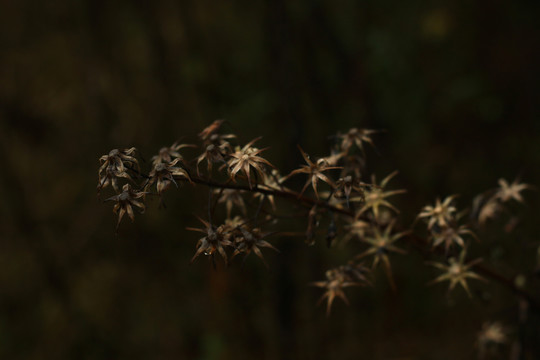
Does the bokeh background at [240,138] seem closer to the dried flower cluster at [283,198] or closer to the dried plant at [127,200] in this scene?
the dried flower cluster at [283,198]

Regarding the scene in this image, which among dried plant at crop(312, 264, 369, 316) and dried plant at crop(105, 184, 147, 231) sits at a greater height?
dried plant at crop(105, 184, 147, 231)

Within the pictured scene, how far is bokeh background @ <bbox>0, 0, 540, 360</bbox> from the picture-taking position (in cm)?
193

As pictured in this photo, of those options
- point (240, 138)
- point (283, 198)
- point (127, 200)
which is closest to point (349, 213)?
point (283, 198)

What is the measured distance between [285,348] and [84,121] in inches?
54.2

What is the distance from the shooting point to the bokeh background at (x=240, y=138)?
1.93m

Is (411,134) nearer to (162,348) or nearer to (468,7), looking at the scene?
(468,7)

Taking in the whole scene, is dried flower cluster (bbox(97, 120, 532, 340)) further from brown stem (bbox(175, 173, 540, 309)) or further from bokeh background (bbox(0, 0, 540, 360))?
bokeh background (bbox(0, 0, 540, 360))

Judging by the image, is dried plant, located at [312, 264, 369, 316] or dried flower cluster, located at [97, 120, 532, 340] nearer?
dried flower cluster, located at [97, 120, 532, 340]

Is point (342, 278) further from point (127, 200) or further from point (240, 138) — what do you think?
point (240, 138)

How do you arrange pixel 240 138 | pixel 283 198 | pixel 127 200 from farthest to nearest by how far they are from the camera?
pixel 240 138
pixel 283 198
pixel 127 200

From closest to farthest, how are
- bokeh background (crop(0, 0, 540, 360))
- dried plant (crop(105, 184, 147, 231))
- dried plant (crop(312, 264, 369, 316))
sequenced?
dried plant (crop(105, 184, 147, 231)), dried plant (crop(312, 264, 369, 316)), bokeh background (crop(0, 0, 540, 360))

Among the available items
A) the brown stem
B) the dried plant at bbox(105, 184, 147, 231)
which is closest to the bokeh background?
the brown stem

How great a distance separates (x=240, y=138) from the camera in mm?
1979

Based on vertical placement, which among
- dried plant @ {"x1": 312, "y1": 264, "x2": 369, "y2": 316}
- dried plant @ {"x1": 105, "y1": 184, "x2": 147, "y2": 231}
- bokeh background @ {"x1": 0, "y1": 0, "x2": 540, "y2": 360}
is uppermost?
bokeh background @ {"x1": 0, "y1": 0, "x2": 540, "y2": 360}
